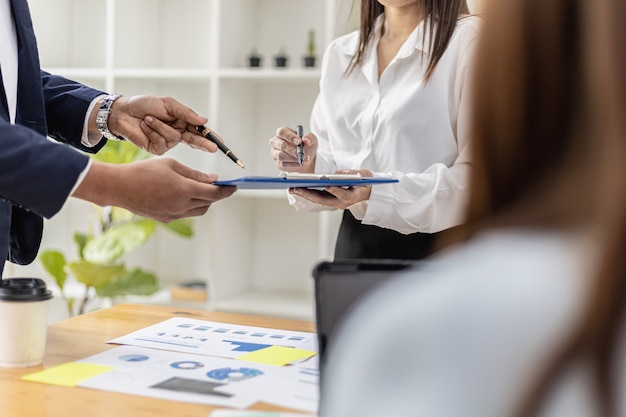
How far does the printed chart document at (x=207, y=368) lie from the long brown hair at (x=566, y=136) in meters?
0.52

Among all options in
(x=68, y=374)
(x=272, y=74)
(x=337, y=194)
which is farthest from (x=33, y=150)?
(x=272, y=74)

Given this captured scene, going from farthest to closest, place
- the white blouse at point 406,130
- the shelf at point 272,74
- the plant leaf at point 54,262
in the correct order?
the plant leaf at point 54,262
the shelf at point 272,74
the white blouse at point 406,130

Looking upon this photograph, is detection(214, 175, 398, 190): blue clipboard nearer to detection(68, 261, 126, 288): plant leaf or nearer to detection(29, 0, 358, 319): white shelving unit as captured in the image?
detection(29, 0, 358, 319): white shelving unit

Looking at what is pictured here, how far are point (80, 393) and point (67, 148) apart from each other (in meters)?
0.39

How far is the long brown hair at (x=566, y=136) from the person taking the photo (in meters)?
0.58

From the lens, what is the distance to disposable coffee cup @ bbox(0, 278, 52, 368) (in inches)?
47.8

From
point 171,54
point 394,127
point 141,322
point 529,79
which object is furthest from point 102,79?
point 529,79

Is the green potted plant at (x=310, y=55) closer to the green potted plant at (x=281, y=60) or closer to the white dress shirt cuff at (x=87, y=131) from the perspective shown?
the green potted plant at (x=281, y=60)

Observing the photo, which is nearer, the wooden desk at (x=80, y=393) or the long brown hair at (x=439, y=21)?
the wooden desk at (x=80, y=393)

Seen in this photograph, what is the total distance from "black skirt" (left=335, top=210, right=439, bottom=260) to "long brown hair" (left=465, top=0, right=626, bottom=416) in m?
1.44

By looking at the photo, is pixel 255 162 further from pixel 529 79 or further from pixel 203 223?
pixel 529 79

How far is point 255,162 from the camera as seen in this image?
12.3 ft

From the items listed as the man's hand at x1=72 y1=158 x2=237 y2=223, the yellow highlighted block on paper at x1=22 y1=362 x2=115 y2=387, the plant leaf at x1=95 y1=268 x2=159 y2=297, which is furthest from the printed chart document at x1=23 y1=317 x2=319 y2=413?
the plant leaf at x1=95 y1=268 x2=159 y2=297

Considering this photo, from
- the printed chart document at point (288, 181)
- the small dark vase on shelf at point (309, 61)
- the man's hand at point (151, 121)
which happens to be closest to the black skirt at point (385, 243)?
the man's hand at point (151, 121)
